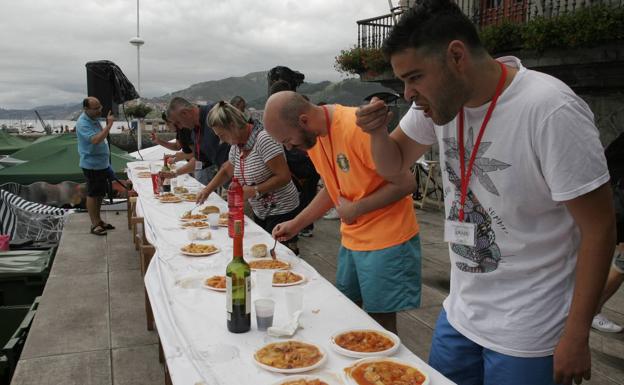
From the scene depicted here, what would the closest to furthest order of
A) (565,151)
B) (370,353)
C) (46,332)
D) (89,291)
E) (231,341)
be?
(565,151) → (370,353) → (231,341) → (46,332) → (89,291)

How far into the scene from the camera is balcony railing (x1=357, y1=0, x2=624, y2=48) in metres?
8.14

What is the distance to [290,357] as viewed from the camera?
156cm

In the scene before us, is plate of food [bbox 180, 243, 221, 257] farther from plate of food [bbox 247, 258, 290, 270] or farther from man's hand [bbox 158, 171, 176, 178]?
man's hand [bbox 158, 171, 176, 178]

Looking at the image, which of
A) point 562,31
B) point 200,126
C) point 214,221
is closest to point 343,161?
point 214,221

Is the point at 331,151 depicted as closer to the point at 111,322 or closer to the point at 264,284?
the point at 264,284

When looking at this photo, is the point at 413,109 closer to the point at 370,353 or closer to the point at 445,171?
the point at 445,171

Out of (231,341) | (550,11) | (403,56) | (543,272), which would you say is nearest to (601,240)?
(543,272)

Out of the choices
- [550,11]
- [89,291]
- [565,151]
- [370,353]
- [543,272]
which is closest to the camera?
[565,151]

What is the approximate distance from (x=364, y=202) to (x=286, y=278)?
1.65ft

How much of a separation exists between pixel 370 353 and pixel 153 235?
226cm

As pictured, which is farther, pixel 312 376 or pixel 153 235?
pixel 153 235

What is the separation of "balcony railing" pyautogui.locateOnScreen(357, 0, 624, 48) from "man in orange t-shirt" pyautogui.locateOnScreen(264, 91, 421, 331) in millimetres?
5329

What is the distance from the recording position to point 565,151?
47.0 inches

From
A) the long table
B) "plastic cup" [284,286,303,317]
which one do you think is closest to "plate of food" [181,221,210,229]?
the long table
